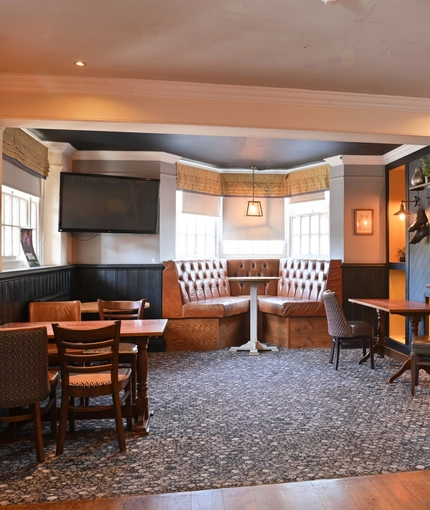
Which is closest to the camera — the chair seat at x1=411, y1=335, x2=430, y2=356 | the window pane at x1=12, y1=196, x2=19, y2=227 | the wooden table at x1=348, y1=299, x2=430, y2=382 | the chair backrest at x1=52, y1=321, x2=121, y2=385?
the chair backrest at x1=52, y1=321, x2=121, y2=385

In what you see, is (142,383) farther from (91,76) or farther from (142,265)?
(142,265)

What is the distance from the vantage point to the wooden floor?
7.56 ft

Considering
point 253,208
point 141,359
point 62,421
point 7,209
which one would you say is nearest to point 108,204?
point 7,209

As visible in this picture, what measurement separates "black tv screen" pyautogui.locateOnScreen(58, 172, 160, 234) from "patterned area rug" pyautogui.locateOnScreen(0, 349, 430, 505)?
2.19 m

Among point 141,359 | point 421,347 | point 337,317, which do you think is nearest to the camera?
point 141,359

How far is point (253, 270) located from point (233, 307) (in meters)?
1.14

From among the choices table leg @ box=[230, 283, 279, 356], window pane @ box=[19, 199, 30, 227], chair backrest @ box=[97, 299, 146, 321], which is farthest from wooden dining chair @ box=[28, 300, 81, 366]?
table leg @ box=[230, 283, 279, 356]

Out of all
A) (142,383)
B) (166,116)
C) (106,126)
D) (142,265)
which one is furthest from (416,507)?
(142,265)

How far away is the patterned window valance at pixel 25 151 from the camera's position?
13.9 ft

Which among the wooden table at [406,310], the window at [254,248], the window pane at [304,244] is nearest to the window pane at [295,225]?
the window pane at [304,244]

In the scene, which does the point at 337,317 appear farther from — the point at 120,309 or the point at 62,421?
the point at 62,421

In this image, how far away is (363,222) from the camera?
6.51 m

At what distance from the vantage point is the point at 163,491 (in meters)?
2.46

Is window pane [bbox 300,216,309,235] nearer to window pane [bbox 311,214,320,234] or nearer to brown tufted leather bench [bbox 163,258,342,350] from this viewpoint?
window pane [bbox 311,214,320,234]
